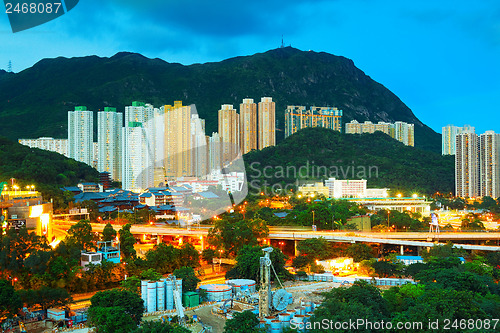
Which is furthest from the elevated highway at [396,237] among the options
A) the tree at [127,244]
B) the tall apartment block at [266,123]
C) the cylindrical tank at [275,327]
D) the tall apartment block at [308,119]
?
the tall apartment block at [308,119]

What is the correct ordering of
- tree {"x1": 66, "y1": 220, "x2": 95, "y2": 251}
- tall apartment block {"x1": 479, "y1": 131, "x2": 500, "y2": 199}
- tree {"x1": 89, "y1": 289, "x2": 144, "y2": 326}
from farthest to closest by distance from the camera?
tall apartment block {"x1": 479, "y1": 131, "x2": 500, "y2": 199} → tree {"x1": 66, "y1": 220, "x2": 95, "y2": 251} → tree {"x1": 89, "y1": 289, "x2": 144, "y2": 326}

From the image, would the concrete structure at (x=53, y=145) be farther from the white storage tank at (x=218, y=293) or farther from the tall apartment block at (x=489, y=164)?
the white storage tank at (x=218, y=293)

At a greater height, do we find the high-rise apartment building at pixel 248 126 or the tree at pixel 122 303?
the high-rise apartment building at pixel 248 126

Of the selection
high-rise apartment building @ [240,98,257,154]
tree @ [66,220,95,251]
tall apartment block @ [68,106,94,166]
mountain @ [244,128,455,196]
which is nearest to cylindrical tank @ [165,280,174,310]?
tree @ [66,220,95,251]

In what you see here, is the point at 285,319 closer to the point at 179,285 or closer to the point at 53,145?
the point at 179,285

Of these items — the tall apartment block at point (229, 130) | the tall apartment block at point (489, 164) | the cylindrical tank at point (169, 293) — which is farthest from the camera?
the tall apartment block at point (229, 130)

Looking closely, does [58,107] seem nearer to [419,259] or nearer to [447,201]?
[447,201]

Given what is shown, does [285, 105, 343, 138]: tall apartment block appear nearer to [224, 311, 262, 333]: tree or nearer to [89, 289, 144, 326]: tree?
[89, 289, 144, 326]: tree
